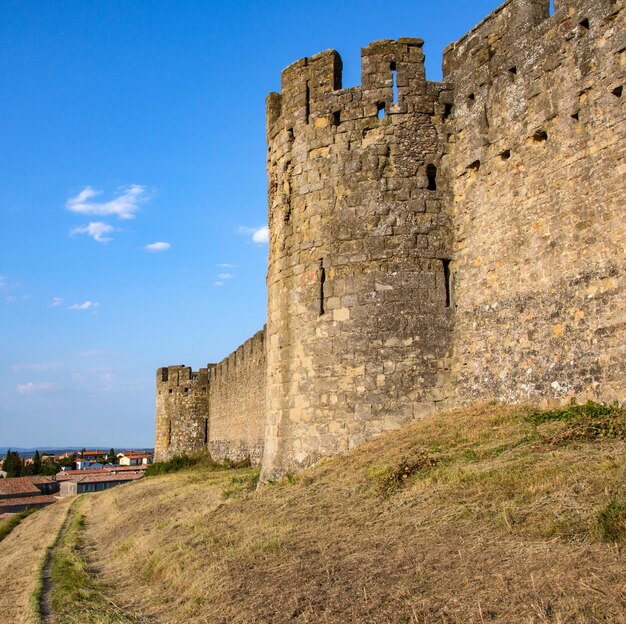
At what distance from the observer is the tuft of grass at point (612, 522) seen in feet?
16.8

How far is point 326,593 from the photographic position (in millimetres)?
5594

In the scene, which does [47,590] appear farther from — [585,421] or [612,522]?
[612,522]

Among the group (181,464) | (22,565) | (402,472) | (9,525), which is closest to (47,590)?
(22,565)

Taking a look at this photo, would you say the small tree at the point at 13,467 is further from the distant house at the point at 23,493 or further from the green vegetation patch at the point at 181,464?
the green vegetation patch at the point at 181,464

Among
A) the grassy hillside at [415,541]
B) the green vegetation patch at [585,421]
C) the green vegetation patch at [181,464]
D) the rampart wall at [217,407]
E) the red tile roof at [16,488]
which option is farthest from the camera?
the red tile roof at [16,488]

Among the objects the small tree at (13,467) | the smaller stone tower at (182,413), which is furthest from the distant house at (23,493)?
the small tree at (13,467)

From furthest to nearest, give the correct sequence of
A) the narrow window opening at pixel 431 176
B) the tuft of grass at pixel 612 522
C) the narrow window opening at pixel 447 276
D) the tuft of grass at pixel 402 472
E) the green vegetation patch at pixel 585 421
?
the narrow window opening at pixel 431 176 → the narrow window opening at pixel 447 276 → the tuft of grass at pixel 402 472 → the green vegetation patch at pixel 585 421 → the tuft of grass at pixel 612 522

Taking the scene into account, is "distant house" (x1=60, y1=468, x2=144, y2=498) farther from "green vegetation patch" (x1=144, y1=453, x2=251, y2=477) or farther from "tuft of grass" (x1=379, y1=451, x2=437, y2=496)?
"tuft of grass" (x1=379, y1=451, x2=437, y2=496)

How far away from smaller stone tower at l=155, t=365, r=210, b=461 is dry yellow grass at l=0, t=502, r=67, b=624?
12544mm

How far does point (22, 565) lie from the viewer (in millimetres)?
12305

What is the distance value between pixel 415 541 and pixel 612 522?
1676 millimetres

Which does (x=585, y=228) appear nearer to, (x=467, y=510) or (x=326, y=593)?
(x=467, y=510)

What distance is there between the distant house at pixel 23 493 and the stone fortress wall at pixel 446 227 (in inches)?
1540

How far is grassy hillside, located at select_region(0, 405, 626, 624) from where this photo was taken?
4855mm
